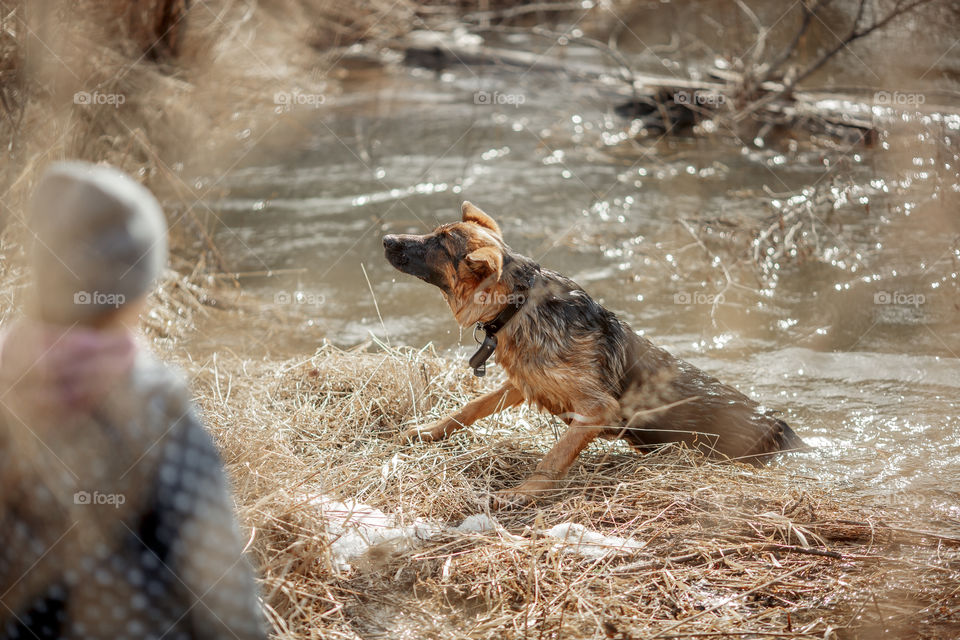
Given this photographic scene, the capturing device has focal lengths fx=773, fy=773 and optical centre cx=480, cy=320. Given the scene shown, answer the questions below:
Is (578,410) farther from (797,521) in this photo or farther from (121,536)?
(121,536)

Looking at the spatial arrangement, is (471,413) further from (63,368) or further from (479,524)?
(63,368)

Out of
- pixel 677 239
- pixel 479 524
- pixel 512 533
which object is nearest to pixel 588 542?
pixel 512 533

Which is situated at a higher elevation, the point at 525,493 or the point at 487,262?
the point at 487,262

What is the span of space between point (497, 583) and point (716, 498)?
1329 millimetres

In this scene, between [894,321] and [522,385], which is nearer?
[522,385]

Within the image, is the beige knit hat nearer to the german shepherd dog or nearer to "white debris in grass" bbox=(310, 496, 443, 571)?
"white debris in grass" bbox=(310, 496, 443, 571)

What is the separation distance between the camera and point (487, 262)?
13.4 ft

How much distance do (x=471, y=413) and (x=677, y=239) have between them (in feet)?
13.1

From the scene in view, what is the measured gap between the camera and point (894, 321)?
21.6ft

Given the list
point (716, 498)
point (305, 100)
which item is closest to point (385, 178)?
point (305, 100)

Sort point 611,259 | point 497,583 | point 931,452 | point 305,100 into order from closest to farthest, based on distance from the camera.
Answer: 1. point 497,583
2. point 931,452
3. point 611,259
4. point 305,100

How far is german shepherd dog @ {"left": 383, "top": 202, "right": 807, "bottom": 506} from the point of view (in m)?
4.29

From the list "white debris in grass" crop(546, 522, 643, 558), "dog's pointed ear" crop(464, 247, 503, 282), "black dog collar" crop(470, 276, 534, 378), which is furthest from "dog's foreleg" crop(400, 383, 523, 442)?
"white debris in grass" crop(546, 522, 643, 558)

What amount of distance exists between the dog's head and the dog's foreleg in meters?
0.53
